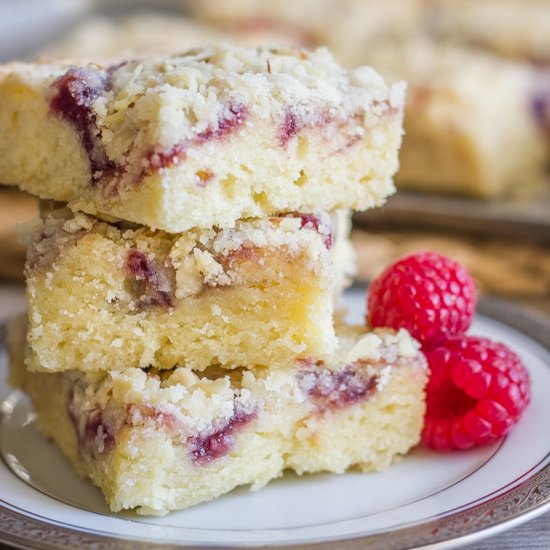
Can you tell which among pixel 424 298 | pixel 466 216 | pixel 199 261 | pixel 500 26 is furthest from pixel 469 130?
pixel 199 261

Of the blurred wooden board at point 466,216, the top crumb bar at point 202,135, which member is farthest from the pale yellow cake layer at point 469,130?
the top crumb bar at point 202,135

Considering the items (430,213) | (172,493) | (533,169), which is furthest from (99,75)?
Answer: (533,169)

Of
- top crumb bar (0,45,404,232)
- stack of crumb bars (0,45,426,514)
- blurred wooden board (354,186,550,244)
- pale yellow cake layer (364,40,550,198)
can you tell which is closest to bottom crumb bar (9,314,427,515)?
stack of crumb bars (0,45,426,514)

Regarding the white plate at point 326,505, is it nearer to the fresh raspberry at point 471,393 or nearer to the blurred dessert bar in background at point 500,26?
the fresh raspberry at point 471,393

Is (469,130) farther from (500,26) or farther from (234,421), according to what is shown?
(234,421)

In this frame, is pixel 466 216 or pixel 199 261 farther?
pixel 466 216
